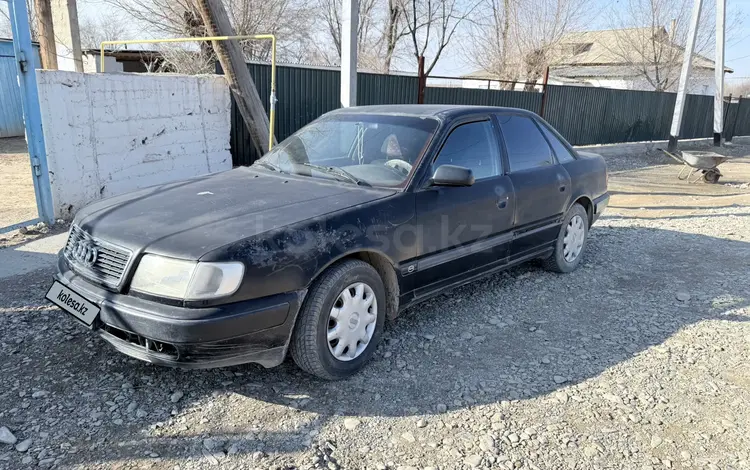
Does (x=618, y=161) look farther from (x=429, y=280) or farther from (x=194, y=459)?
(x=194, y=459)

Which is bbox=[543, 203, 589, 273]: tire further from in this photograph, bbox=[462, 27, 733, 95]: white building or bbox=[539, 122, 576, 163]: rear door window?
bbox=[462, 27, 733, 95]: white building

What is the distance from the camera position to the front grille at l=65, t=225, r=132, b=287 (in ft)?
9.46

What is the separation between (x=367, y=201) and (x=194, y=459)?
5.71ft

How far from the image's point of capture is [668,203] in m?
9.91

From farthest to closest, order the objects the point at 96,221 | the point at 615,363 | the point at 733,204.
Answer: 1. the point at 733,204
2. the point at 615,363
3. the point at 96,221

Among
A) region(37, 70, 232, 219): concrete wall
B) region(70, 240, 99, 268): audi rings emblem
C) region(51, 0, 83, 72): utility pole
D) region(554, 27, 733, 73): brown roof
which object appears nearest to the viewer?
region(70, 240, 99, 268): audi rings emblem

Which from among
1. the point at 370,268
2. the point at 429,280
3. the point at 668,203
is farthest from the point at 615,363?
the point at 668,203

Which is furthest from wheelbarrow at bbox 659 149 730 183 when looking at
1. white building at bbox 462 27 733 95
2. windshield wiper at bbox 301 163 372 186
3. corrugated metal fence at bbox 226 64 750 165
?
windshield wiper at bbox 301 163 372 186

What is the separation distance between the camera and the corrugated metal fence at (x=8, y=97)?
14.8 metres

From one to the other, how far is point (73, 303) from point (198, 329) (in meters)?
0.91

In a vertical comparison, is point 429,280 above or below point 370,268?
Answer: below

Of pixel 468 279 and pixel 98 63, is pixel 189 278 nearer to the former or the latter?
pixel 468 279

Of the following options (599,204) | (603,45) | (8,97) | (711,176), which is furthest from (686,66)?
(8,97)

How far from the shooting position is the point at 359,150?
4102mm
